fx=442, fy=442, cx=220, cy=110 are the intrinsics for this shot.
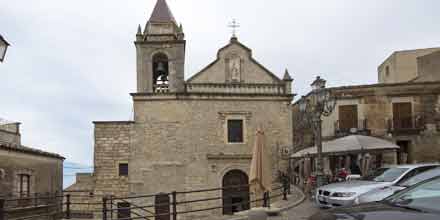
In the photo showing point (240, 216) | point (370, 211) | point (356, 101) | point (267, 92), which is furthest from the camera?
point (356, 101)

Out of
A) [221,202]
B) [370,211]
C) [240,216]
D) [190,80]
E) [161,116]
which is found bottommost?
[221,202]

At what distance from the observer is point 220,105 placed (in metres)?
24.8

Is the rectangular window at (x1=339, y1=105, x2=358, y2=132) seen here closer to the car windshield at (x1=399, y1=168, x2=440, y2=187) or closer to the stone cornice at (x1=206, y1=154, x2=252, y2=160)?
the stone cornice at (x1=206, y1=154, x2=252, y2=160)

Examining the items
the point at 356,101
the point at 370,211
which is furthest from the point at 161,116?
the point at 370,211

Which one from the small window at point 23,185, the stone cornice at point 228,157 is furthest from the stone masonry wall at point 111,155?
the stone cornice at point 228,157

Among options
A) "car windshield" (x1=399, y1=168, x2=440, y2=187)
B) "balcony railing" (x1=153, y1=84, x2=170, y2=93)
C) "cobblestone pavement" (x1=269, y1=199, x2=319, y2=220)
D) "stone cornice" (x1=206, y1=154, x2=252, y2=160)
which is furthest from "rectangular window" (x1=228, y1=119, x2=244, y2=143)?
"car windshield" (x1=399, y1=168, x2=440, y2=187)

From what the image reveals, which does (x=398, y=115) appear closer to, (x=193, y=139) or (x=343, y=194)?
(x=193, y=139)

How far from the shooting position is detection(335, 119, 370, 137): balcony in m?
26.7

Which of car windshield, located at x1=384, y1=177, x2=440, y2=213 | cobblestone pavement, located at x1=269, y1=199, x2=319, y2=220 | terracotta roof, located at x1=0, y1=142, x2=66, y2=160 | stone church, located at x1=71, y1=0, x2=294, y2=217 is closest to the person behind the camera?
car windshield, located at x1=384, y1=177, x2=440, y2=213

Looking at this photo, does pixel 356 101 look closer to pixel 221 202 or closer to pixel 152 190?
pixel 221 202

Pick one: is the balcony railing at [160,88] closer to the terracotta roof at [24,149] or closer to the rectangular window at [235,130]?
the rectangular window at [235,130]

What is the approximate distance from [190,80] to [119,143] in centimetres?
541

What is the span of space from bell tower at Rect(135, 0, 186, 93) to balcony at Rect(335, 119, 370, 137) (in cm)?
1003

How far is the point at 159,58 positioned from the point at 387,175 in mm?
17332
